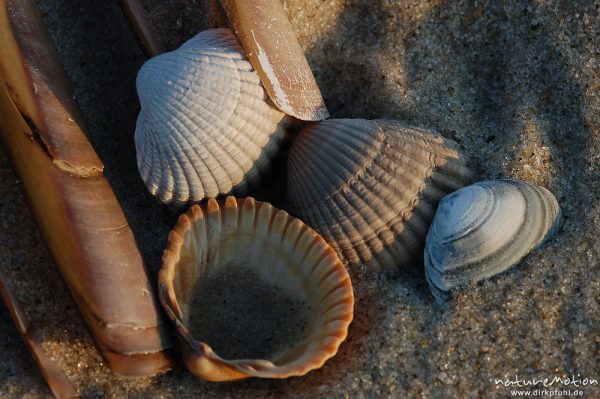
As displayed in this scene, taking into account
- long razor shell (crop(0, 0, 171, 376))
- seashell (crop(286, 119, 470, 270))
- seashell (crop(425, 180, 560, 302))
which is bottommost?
seashell (crop(425, 180, 560, 302))

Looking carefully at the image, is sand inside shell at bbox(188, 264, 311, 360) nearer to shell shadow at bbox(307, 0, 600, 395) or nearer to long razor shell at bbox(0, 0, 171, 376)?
long razor shell at bbox(0, 0, 171, 376)

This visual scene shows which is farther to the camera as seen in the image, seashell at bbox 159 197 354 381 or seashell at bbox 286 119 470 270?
seashell at bbox 286 119 470 270

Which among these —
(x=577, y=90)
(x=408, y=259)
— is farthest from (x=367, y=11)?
(x=408, y=259)

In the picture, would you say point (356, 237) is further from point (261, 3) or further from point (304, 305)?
point (261, 3)

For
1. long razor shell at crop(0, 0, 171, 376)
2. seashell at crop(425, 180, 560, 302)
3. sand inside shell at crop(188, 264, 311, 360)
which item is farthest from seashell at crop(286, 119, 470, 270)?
long razor shell at crop(0, 0, 171, 376)

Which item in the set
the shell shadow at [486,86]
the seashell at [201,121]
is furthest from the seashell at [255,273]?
the shell shadow at [486,86]

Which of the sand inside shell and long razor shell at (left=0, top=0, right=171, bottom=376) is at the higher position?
long razor shell at (left=0, top=0, right=171, bottom=376)
